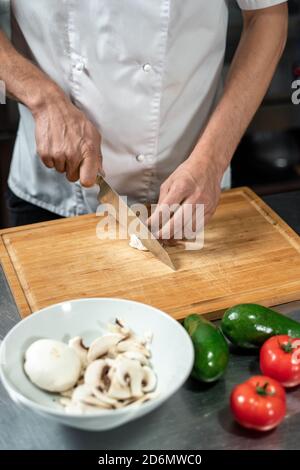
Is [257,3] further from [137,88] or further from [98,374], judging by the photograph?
[98,374]

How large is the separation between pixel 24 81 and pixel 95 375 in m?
0.68

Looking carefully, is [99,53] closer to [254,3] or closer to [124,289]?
[254,3]

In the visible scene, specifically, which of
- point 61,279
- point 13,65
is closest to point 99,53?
point 13,65

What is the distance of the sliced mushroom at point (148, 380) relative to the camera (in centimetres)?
96

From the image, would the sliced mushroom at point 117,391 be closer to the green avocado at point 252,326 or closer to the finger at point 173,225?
the green avocado at point 252,326

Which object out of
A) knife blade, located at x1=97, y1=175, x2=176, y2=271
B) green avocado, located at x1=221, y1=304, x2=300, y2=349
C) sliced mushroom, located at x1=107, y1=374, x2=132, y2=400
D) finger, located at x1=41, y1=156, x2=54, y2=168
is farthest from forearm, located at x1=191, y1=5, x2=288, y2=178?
sliced mushroom, located at x1=107, y1=374, x2=132, y2=400

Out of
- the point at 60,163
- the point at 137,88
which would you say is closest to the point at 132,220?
the point at 60,163

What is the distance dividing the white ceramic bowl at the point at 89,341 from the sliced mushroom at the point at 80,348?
0.04 m

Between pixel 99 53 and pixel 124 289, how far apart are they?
52cm

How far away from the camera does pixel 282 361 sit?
3.28 feet

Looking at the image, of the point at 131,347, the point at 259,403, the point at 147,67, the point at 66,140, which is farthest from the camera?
the point at 147,67

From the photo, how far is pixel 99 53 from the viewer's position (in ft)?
4.65

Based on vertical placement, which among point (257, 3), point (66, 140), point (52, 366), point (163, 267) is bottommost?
point (163, 267)

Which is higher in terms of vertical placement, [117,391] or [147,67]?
[147,67]
